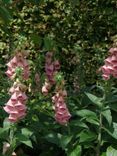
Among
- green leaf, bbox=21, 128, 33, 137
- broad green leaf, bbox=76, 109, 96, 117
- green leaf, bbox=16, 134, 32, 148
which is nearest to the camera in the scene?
green leaf, bbox=16, 134, 32, 148

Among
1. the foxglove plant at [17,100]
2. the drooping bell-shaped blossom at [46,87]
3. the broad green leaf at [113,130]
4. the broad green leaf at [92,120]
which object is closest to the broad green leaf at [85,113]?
the broad green leaf at [92,120]

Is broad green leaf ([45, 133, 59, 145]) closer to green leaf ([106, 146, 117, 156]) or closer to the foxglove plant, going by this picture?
green leaf ([106, 146, 117, 156])

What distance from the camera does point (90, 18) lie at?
7684 millimetres

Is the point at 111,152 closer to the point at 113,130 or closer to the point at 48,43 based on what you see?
the point at 113,130

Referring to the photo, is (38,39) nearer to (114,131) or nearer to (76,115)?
(76,115)

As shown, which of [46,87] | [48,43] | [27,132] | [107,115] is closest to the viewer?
[27,132]

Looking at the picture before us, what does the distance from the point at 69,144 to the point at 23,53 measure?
0.73 m

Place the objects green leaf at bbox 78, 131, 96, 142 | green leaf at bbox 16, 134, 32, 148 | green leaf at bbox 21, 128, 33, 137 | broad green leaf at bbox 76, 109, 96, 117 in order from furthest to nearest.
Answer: broad green leaf at bbox 76, 109, 96, 117, green leaf at bbox 78, 131, 96, 142, green leaf at bbox 21, 128, 33, 137, green leaf at bbox 16, 134, 32, 148

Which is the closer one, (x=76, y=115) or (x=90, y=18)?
(x=76, y=115)

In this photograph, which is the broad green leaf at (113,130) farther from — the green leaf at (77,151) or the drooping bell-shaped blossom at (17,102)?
the drooping bell-shaped blossom at (17,102)

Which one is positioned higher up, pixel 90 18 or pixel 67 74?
pixel 90 18

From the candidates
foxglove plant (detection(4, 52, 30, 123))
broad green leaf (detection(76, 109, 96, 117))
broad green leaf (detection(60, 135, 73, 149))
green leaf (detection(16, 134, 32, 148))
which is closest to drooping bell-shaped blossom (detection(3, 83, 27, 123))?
foxglove plant (detection(4, 52, 30, 123))

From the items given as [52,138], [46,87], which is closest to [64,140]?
[52,138]

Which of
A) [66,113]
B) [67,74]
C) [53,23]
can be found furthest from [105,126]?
[53,23]
